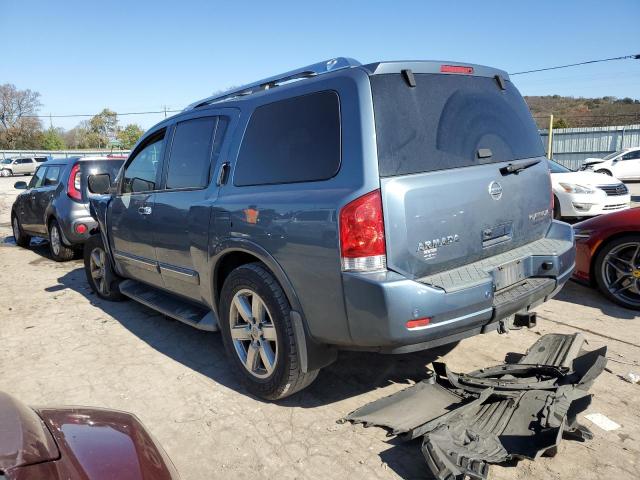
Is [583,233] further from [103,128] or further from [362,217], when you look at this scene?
[103,128]

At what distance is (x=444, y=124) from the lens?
3.00 meters

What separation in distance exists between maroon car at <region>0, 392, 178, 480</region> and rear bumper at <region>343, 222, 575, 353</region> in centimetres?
120

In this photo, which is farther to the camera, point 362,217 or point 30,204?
point 30,204

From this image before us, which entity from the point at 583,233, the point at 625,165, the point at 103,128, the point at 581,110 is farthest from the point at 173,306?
the point at 103,128

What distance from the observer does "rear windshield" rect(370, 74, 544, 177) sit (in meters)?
2.76

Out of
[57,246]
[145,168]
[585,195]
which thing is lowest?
[57,246]

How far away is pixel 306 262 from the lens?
286 centimetres

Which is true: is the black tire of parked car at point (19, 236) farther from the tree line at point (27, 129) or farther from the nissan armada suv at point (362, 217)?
the tree line at point (27, 129)

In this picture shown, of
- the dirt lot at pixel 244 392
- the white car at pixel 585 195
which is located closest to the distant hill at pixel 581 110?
the white car at pixel 585 195

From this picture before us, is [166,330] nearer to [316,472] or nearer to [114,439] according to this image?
[316,472]

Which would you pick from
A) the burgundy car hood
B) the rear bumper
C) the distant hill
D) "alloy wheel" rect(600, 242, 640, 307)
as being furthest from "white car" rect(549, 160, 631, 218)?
the distant hill

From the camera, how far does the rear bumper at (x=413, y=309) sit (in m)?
2.58

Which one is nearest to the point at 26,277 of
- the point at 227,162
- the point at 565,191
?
the point at 227,162

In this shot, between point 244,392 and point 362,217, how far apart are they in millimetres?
1717
